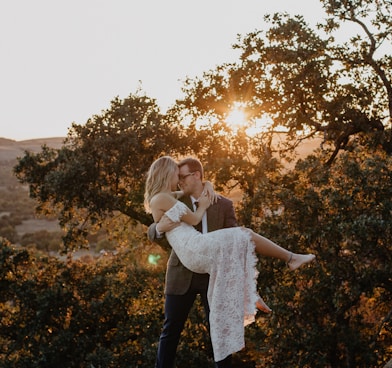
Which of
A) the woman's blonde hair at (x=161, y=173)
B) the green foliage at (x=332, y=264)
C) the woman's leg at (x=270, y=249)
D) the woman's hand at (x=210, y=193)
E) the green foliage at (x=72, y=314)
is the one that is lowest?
the green foliage at (x=72, y=314)

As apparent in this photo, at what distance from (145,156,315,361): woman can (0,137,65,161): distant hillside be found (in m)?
87.0

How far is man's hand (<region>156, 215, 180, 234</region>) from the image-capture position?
485 cm

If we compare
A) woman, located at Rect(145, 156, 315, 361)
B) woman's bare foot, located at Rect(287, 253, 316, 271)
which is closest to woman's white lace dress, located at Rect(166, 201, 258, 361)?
woman, located at Rect(145, 156, 315, 361)

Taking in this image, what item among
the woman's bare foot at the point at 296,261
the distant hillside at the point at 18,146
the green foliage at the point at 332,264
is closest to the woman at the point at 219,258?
the woman's bare foot at the point at 296,261

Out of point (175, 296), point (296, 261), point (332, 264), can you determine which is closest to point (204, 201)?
point (175, 296)

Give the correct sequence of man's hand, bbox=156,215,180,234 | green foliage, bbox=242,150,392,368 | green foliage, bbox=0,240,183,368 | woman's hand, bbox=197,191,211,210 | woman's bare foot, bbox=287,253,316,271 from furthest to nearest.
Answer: green foliage, bbox=0,240,183,368
green foliage, bbox=242,150,392,368
woman's bare foot, bbox=287,253,316,271
woman's hand, bbox=197,191,211,210
man's hand, bbox=156,215,180,234

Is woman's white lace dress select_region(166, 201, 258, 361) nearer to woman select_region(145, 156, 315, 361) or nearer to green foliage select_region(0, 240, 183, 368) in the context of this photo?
woman select_region(145, 156, 315, 361)

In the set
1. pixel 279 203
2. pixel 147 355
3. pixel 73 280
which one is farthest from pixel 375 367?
pixel 73 280

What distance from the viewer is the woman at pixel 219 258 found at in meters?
4.71

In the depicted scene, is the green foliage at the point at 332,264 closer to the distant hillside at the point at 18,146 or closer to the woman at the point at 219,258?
the woman at the point at 219,258

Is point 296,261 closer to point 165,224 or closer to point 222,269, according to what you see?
point 222,269

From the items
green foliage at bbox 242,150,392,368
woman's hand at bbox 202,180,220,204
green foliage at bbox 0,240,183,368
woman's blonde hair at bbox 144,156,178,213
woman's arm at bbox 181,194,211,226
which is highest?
woman's blonde hair at bbox 144,156,178,213

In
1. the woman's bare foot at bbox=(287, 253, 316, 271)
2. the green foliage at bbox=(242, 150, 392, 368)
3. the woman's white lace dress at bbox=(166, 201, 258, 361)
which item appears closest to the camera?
the woman's white lace dress at bbox=(166, 201, 258, 361)

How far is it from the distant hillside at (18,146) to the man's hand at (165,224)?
87015 mm
